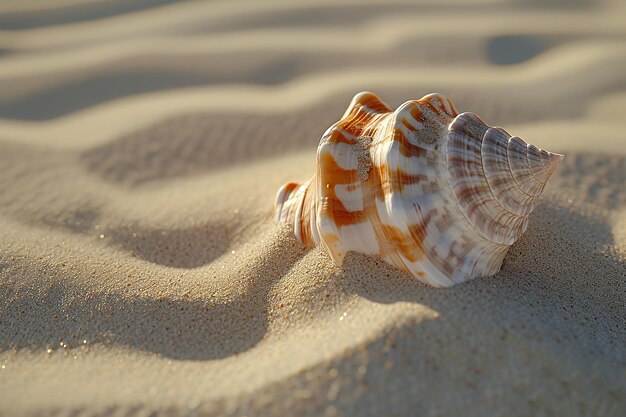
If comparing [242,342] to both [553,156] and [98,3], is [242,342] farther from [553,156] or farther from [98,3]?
[98,3]

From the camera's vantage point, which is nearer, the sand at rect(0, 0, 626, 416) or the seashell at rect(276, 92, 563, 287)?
the sand at rect(0, 0, 626, 416)

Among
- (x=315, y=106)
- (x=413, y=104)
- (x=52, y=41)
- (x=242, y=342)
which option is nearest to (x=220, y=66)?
(x=315, y=106)

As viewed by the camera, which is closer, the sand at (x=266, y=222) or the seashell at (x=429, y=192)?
the sand at (x=266, y=222)

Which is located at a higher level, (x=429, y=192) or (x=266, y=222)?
(x=429, y=192)

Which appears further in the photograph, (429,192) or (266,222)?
(266,222)
